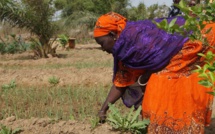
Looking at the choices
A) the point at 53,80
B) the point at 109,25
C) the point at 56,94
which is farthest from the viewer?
the point at 53,80

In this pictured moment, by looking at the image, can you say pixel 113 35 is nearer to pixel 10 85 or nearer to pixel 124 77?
pixel 124 77

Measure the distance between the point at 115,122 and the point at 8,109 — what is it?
2532 millimetres

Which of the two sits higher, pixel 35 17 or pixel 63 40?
pixel 35 17

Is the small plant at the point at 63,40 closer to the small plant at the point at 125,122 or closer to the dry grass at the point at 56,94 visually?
the dry grass at the point at 56,94

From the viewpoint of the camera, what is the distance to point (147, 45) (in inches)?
115

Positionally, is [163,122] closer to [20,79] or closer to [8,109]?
[8,109]

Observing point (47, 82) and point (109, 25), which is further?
point (47, 82)

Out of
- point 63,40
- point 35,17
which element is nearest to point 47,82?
point 35,17

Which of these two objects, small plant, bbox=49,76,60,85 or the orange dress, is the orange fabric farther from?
small plant, bbox=49,76,60,85

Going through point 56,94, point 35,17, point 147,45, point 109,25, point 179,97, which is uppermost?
point 35,17

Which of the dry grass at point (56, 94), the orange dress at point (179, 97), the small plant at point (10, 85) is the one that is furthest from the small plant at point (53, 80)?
the orange dress at point (179, 97)

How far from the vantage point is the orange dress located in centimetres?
281

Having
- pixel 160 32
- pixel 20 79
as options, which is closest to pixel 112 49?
pixel 160 32

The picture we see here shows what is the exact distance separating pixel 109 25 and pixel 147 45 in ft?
1.07
